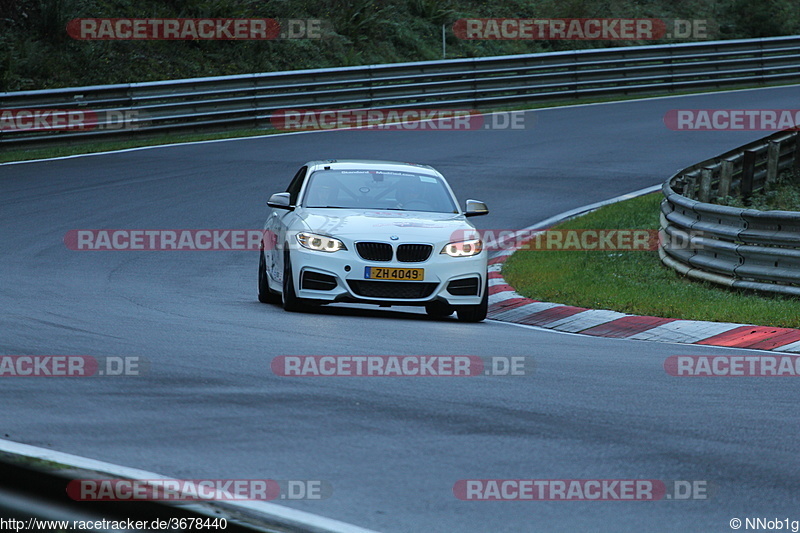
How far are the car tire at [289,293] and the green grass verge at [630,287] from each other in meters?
2.87

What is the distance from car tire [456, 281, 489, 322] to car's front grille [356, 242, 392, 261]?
0.94m

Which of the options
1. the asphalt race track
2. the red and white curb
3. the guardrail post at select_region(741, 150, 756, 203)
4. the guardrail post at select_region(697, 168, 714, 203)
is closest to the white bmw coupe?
the asphalt race track

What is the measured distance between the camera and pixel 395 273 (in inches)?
439

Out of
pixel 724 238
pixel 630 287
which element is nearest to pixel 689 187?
pixel 724 238

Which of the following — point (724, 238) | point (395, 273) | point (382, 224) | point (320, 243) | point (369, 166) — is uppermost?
point (369, 166)

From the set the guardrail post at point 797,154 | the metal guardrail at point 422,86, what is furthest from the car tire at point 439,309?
the metal guardrail at point 422,86

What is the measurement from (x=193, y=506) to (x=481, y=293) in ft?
27.0

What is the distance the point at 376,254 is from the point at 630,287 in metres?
3.46

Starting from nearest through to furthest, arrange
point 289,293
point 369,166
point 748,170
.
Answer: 1. point 289,293
2. point 369,166
3. point 748,170

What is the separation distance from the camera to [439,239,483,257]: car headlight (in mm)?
11398

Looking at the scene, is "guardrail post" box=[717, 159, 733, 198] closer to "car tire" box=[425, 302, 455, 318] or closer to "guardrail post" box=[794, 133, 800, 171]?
"guardrail post" box=[794, 133, 800, 171]

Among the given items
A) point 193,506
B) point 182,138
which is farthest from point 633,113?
point 193,506

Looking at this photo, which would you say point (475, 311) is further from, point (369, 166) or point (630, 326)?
point (369, 166)

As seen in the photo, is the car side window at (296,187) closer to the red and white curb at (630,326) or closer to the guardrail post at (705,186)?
the red and white curb at (630,326)
